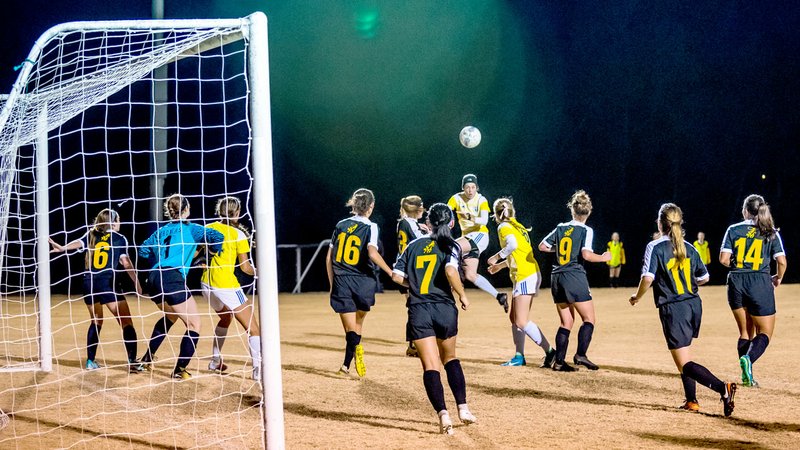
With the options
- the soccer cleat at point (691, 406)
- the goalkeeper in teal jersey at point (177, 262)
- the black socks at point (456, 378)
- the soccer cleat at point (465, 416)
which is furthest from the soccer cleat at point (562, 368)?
the goalkeeper in teal jersey at point (177, 262)

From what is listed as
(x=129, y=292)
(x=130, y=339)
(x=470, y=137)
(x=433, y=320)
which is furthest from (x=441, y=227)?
(x=470, y=137)

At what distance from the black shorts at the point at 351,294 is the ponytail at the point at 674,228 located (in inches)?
127

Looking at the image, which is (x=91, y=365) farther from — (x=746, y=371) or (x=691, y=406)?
(x=746, y=371)

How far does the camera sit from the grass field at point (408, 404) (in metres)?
5.51

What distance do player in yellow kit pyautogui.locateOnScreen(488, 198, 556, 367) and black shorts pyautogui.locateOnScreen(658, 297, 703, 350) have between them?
2272mm

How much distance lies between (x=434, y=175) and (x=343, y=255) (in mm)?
23984

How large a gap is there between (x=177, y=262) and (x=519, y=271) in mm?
3607

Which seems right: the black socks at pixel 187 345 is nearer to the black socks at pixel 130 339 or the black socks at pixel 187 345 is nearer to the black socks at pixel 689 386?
the black socks at pixel 130 339

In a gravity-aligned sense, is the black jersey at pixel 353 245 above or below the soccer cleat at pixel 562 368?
above

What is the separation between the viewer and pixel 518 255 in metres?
8.57

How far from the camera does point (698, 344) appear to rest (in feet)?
34.9

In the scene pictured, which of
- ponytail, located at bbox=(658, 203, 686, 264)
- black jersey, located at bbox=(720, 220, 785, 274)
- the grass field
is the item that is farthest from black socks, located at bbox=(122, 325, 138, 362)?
black jersey, located at bbox=(720, 220, 785, 274)

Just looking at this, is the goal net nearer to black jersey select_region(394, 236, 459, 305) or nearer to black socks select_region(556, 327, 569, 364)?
black jersey select_region(394, 236, 459, 305)

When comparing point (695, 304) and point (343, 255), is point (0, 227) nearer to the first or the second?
point (343, 255)
